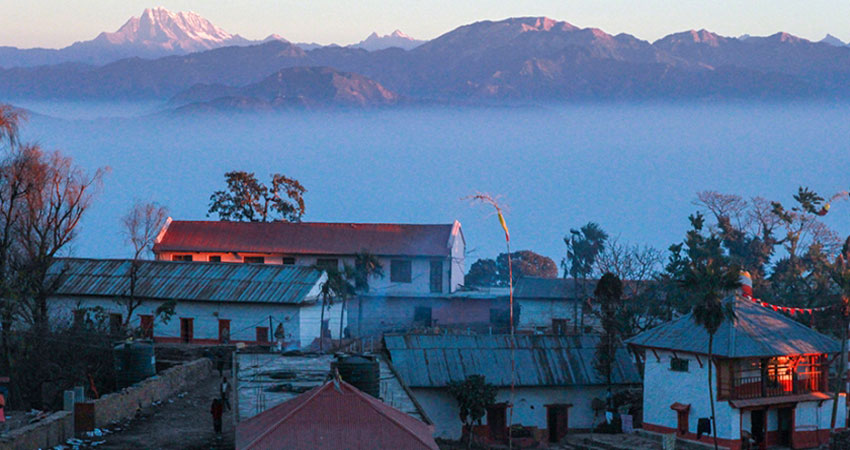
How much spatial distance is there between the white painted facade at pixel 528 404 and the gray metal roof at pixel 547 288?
1652 cm

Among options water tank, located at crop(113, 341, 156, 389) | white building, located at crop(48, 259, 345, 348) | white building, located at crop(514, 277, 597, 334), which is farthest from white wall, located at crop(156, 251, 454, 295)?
water tank, located at crop(113, 341, 156, 389)

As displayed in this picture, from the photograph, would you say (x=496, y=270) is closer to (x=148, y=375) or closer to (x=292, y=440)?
(x=148, y=375)

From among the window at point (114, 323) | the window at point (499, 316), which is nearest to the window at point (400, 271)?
the window at point (499, 316)

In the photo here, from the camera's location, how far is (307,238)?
202ft

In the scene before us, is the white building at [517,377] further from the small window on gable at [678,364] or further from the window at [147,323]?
the window at [147,323]

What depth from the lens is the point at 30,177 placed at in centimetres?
4225

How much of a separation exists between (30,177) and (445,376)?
19848mm

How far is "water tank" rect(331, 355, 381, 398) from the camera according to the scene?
25.1 metres

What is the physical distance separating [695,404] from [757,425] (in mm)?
2382

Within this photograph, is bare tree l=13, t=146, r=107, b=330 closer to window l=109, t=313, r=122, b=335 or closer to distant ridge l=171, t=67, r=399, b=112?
window l=109, t=313, r=122, b=335

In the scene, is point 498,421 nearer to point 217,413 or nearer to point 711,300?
point 711,300

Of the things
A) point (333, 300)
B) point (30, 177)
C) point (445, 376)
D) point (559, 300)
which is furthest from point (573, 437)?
point (30, 177)

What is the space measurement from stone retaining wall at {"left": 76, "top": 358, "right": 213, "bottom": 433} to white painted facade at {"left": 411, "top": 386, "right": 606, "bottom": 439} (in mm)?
8304

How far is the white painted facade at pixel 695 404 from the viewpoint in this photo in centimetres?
3462
